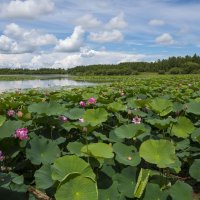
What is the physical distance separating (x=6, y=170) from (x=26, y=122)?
1.84 ft

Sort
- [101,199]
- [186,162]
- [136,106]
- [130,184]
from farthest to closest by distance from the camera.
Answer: [136,106] < [186,162] < [130,184] < [101,199]

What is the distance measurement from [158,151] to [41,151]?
814 millimetres

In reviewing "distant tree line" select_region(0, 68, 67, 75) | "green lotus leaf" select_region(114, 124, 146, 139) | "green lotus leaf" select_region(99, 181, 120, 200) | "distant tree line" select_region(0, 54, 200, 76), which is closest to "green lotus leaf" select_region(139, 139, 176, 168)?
"green lotus leaf" select_region(99, 181, 120, 200)

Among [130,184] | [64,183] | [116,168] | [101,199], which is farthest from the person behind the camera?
[116,168]

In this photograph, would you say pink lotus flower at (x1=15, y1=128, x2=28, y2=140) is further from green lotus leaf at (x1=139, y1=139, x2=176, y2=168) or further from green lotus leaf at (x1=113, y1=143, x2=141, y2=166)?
green lotus leaf at (x1=139, y1=139, x2=176, y2=168)

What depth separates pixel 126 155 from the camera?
2.51 meters

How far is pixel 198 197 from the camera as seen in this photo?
2.90m

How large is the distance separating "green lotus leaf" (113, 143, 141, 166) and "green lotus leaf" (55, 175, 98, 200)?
27.2 inches

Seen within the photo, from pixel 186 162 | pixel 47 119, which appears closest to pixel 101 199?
pixel 47 119

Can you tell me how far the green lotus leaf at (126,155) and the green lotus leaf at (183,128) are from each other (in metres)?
0.68

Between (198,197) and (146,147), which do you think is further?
(198,197)

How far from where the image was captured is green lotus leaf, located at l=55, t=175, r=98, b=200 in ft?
5.60

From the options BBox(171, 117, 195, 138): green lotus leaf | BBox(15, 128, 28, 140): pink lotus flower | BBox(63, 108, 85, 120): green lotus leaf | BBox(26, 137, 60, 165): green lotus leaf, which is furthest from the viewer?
BBox(63, 108, 85, 120): green lotus leaf

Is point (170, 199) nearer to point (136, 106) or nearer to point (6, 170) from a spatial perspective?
point (6, 170)
